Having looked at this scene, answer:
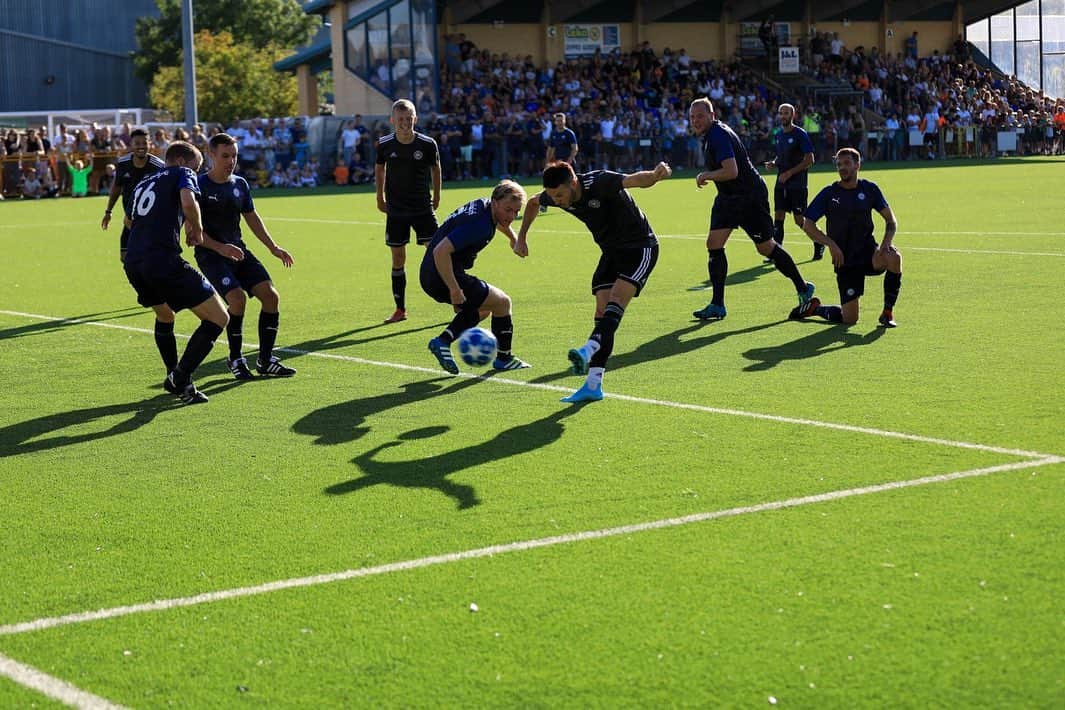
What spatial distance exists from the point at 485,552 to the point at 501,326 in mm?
4817

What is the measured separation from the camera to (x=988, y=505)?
6.45m

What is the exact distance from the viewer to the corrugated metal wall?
69.2 metres

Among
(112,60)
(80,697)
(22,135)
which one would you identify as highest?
(112,60)

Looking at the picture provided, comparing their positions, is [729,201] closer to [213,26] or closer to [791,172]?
[791,172]

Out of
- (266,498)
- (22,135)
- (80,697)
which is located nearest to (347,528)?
(266,498)

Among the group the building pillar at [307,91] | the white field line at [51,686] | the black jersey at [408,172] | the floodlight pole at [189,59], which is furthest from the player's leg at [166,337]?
the building pillar at [307,91]

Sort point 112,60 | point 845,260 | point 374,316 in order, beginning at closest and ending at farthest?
1. point 845,260
2. point 374,316
3. point 112,60

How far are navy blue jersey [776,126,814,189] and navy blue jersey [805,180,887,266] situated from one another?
513cm

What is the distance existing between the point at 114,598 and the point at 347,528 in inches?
47.6

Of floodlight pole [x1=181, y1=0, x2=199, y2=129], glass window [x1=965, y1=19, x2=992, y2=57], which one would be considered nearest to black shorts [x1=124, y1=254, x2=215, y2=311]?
floodlight pole [x1=181, y1=0, x2=199, y2=129]

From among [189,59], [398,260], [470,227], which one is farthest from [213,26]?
[470,227]

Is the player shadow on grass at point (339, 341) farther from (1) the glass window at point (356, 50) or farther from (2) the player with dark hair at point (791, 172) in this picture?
(1) the glass window at point (356, 50)

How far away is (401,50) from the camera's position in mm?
51250

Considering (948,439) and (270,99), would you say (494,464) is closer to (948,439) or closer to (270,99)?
(948,439)
